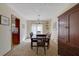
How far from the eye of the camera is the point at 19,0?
6.37ft

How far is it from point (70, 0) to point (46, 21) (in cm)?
1182

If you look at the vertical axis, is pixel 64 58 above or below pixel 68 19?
below

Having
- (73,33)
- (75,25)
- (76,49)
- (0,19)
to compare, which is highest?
(0,19)

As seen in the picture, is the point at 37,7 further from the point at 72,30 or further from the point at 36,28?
the point at 36,28

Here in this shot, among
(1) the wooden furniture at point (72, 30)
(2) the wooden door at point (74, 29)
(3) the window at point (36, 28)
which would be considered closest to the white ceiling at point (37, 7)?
(1) the wooden furniture at point (72, 30)

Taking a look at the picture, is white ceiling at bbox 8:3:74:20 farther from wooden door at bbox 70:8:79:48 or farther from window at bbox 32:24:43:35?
window at bbox 32:24:43:35

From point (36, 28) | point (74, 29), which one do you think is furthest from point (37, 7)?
point (36, 28)

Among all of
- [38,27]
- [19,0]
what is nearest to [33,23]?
[38,27]

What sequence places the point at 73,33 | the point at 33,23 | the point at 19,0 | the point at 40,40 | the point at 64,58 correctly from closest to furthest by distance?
the point at 64,58 < the point at 19,0 < the point at 73,33 < the point at 40,40 < the point at 33,23

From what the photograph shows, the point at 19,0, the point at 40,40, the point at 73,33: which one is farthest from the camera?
the point at 40,40

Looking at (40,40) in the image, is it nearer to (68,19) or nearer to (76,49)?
(68,19)

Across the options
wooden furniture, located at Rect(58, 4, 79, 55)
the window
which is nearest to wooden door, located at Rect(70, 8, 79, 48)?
wooden furniture, located at Rect(58, 4, 79, 55)

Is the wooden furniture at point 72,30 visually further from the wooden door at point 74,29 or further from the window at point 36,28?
the window at point 36,28

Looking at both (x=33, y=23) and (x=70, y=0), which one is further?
(x=33, y=23)
